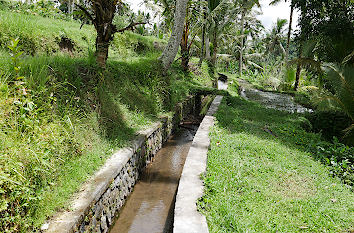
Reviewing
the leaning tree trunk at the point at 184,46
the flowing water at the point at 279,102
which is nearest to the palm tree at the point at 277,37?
the flowing water at the point at 279,102

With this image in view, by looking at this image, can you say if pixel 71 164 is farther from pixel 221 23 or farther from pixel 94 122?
pixel 221 23

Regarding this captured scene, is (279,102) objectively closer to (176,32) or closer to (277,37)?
(176,32)

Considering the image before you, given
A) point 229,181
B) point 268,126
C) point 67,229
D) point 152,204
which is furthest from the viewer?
point 268,126

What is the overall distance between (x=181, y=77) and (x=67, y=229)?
10.2 m

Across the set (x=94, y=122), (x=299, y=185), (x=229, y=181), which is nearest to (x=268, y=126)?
(x=299, y=185)

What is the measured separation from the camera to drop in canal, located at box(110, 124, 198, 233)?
429 centimetres

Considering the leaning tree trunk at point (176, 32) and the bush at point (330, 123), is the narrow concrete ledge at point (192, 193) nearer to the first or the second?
the bush at point (330, 123)

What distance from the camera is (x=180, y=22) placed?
9.15 metres

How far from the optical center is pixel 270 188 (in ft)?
12.4

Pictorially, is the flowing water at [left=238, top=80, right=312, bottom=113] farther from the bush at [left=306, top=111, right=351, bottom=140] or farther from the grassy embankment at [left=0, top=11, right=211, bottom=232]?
the grassy embankment at [left=0, top=11, right=211, bottom=232]

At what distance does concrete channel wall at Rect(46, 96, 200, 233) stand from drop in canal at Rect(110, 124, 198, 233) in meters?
0.16

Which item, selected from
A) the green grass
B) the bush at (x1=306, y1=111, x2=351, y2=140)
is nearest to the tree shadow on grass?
the bush at (x1=306, y1=111, x2=351, y2=140)

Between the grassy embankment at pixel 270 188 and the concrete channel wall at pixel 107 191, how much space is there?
1427mm

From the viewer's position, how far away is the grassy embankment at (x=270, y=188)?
3.02 m
